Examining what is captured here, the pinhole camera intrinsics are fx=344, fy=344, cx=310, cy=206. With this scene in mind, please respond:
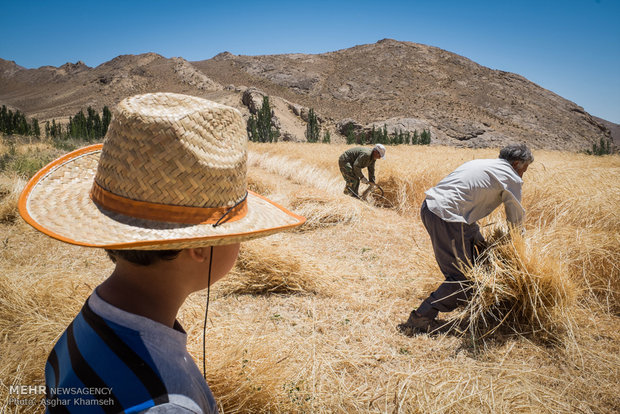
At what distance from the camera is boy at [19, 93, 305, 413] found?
0.72 m

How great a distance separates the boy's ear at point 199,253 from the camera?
3.26 feet

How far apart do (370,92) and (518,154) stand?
80039 millimetres

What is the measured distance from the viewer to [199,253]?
39.8 inches

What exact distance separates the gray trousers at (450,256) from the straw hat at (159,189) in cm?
236

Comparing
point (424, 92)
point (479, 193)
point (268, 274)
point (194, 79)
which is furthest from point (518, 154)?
point (424, 92)

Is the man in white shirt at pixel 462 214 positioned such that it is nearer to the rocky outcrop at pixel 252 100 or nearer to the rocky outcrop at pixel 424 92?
the rocky outcrop at pixel 252 100

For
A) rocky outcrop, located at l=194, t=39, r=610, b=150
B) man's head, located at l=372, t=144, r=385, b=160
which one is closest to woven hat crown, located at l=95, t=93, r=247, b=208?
man's head, located at l=372, t=144, r=385, b=160

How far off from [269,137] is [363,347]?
3895 cm

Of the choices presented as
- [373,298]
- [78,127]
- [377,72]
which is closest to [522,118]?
[377,72]

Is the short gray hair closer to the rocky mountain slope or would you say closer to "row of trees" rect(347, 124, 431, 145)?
"row of trees" rect(347, 124, 431, 145)

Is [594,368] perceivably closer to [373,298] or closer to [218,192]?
[373,298]

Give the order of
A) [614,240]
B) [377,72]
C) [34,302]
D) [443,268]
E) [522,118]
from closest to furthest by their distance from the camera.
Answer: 1. [34,302]
2. [443,268]
3. [614,240]
4. [522,118]
5. [377,72]

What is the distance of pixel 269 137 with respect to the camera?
1586 inches

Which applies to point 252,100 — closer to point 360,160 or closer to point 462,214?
point 360,160
